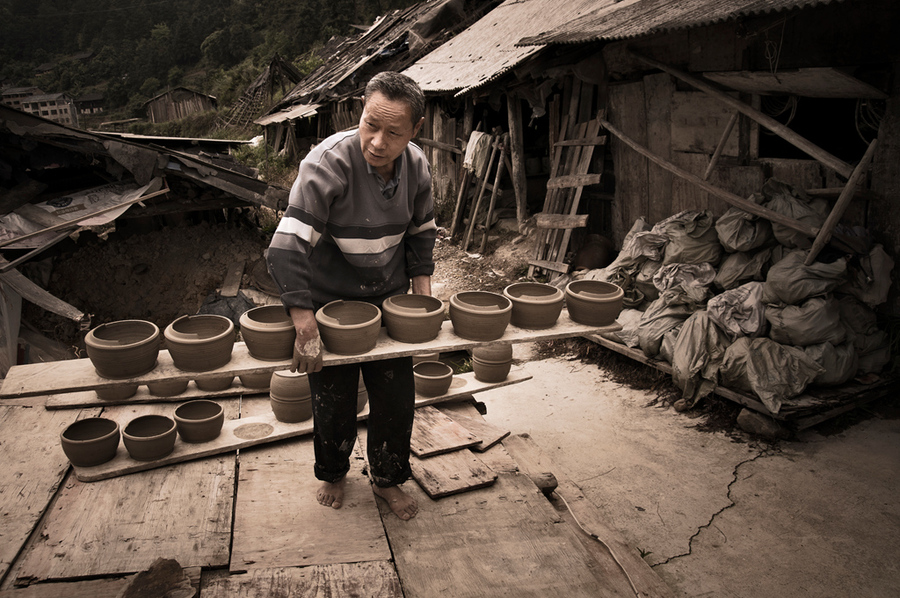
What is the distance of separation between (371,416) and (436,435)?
884 mm

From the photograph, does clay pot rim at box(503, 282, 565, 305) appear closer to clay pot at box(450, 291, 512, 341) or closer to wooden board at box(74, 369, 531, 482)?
clay pot at box(450, 291, 512, 341)

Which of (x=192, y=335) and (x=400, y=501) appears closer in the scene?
(x=192, y=335)

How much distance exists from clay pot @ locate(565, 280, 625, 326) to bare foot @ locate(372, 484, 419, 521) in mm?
1241

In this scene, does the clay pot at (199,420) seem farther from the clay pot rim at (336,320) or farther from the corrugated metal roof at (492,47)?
the corrugated metal roof at (492,47)

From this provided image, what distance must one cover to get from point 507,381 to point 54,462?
2.83 meters

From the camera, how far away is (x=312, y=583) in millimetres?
2383

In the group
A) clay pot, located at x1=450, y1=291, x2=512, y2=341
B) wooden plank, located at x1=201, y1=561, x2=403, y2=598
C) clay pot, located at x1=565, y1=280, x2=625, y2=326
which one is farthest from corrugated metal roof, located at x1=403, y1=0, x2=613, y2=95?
wooden plank, located at x1=201, y1=561, x2=403, y2=598

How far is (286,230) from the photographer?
2.29 meters

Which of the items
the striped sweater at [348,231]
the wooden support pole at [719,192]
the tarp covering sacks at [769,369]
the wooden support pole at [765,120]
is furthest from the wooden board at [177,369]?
the wooden support pole at [765,120]

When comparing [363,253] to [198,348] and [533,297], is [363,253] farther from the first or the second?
[533,297]

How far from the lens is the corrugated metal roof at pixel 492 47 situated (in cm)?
816

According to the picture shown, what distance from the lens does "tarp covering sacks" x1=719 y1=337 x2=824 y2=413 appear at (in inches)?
171

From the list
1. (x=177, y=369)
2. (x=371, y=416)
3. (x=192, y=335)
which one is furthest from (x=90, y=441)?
(x=371, y=416)

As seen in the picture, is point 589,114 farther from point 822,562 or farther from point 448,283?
point 822,562
